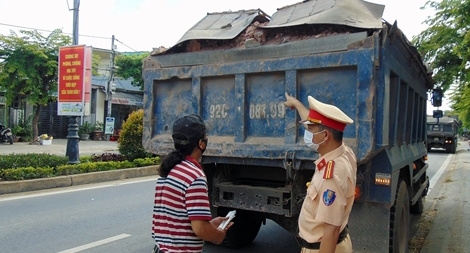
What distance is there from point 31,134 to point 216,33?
22452mm

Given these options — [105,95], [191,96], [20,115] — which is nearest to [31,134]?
[20,115]

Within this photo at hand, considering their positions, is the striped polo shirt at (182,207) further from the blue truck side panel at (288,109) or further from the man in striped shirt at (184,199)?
the blue truck side panel at (288,109)

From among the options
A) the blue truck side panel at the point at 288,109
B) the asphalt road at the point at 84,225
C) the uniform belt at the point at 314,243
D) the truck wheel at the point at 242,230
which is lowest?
the asphalt road at the point at 84,225

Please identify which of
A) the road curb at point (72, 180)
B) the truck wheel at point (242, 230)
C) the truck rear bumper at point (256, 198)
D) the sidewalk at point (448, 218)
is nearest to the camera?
the truck rear bumper at point (256, 198)

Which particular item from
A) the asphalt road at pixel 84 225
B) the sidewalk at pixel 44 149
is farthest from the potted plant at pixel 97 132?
the asphalt road at pixel 84 225

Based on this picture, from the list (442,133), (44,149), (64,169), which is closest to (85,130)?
(44,149)

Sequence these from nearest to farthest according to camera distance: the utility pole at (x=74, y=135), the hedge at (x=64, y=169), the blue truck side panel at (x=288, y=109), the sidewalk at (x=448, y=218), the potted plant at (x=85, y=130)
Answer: the blue truck side panel at (x=288, y=109), the sidewalk at (x=448, y=218), the hedge at (x=64, y=169), the utility pole at (x=74, y=135), the potted plant at (x=85, y=130)

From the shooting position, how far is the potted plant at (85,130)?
27516mm

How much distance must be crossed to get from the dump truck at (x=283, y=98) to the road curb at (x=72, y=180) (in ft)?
11.1

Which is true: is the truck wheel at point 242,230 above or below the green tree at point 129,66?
below

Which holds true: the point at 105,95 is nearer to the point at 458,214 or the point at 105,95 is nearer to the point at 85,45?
the point at 85,45

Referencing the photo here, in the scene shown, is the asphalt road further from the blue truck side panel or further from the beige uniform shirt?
the beige uniform shirt

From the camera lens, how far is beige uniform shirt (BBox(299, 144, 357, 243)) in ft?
7.61

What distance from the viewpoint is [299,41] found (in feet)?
12.6
